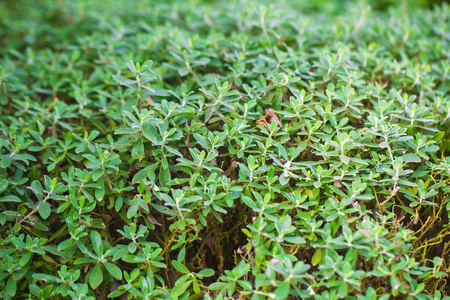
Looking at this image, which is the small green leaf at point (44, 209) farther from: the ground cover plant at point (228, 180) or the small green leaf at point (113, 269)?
the small green leaf at point (113, 269)

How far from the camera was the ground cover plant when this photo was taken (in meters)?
1.59

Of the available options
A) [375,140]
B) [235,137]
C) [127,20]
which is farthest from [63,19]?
[375,140]

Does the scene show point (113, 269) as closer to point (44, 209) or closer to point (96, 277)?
point (96, 277)

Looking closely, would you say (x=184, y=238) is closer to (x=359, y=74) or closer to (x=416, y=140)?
(x=416, y=140)

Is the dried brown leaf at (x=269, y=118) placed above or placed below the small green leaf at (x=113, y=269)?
above

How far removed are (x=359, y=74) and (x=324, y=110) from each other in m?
0.39

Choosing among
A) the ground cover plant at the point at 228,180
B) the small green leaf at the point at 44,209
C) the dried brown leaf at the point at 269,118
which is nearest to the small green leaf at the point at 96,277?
the ground cover plant at the point at 228,180

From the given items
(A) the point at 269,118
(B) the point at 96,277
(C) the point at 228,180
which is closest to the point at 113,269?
(B) the point at 96,277

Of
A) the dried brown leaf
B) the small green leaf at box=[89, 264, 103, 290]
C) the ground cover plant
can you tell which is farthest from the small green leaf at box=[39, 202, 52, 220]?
the dried brown leaf

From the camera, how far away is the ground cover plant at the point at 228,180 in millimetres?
1588

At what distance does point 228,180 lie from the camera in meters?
1.74

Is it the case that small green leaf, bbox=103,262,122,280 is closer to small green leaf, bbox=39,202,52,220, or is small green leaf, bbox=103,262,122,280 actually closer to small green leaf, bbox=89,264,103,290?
small green leaf, bbox=89,264,103,290

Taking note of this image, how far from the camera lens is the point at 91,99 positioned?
102 inches

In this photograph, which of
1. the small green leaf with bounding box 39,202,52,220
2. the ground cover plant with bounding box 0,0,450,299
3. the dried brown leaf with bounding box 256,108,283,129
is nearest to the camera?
the ground cover plant with bounding box 0,0,450,299
